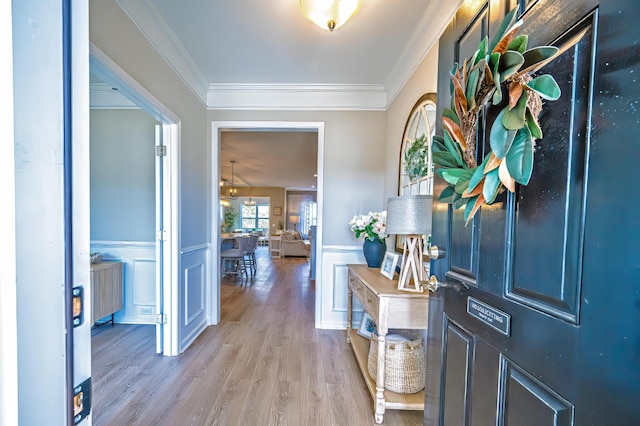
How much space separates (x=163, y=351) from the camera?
2.36m

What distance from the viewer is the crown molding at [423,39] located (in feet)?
5.45

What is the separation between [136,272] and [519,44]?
12.0ft

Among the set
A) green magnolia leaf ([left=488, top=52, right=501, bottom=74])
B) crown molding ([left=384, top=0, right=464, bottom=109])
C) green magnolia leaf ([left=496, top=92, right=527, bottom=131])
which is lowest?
green magnolia leaf ([left=496, top=92, right=527, bottom=131])

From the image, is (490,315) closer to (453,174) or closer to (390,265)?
(453,174)

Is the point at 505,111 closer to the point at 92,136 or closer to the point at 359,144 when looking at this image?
the point at 359,144

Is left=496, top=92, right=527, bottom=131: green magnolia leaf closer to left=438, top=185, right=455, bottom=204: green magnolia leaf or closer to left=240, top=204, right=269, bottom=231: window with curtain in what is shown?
left=438, top=185, right=455, bottom=204: green magnolia leaf

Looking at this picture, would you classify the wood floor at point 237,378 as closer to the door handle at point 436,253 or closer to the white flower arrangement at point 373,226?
the white flower arrangement at point 373,226

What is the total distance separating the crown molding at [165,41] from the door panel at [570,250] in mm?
2085

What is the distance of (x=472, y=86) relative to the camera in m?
0.77

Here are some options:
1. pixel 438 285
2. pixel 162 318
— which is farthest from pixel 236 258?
pixel 438 285

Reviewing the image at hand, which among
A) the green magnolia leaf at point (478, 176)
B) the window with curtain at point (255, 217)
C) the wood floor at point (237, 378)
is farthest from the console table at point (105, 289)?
the window with curtain at point (255, 217)

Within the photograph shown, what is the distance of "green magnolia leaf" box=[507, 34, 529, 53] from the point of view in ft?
2.10

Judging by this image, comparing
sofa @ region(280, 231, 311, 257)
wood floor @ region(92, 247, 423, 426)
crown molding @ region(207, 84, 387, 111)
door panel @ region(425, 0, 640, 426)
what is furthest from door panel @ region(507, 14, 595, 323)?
sofa @ region(280, 231, 311, 257)

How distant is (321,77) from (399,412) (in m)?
2.95
